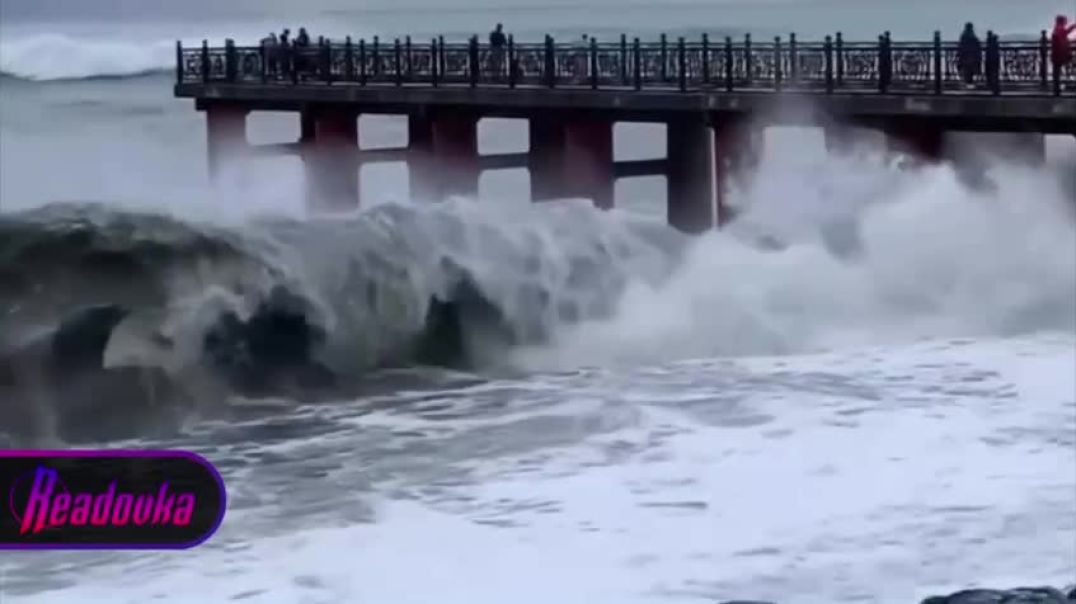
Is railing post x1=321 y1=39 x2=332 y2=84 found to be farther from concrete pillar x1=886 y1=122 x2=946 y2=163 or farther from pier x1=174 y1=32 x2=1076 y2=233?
A: concrete pillar x1=886 y1=122 x2=946 y2=163

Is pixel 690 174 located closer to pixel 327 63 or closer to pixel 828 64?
pixel 828 64

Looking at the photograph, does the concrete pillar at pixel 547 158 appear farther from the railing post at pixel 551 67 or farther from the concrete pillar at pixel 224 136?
the concrete pillar at pixel 224 136

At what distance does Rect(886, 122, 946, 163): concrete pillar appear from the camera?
22.8 metres

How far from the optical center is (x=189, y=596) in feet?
34.9

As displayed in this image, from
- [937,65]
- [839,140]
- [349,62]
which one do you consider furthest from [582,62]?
[937,65]

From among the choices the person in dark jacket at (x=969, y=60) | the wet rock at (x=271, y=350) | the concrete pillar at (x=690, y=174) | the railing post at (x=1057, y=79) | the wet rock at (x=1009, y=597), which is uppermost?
the person in dark jacket at (x=969, y=60)

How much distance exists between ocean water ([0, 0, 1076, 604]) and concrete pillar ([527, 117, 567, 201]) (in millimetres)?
1435

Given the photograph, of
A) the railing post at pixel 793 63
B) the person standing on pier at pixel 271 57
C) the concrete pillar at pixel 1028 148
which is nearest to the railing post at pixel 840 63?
the railing post at pixel 793 63

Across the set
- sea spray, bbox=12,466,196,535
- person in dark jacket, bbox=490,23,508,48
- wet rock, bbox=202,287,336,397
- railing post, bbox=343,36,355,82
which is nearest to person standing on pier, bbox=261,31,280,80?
railing post, bbox=343,36,355,82

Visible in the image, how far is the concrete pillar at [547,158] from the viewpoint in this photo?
26.6m

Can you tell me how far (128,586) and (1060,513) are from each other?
5218 mm

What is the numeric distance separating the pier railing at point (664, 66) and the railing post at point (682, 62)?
0.06 feet

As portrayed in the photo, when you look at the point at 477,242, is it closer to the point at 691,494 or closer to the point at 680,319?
the point at 680,319

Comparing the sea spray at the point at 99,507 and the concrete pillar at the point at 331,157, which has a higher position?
the concrete pillar at the point at 331,157
